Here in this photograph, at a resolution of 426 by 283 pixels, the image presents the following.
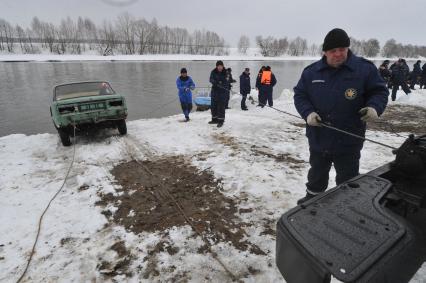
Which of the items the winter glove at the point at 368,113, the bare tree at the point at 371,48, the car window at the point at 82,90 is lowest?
the car window at the point at 82,90

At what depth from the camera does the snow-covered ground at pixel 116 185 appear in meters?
2.58

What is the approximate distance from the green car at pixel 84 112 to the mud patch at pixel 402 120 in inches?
271

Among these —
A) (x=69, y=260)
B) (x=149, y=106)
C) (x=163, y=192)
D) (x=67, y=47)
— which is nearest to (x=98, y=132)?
(x=163, y=192)

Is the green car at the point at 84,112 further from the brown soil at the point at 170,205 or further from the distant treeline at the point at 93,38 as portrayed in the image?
the distant treeline at the point at 93,38

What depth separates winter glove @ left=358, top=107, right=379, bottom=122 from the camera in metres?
2.33

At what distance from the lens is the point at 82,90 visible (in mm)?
7250

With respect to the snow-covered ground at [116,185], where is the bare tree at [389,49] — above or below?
above

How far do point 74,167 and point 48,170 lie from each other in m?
0.46

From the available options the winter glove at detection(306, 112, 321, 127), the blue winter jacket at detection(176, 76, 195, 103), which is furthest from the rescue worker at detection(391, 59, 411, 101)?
the winter glove at detection(306, 112, 321, 127)

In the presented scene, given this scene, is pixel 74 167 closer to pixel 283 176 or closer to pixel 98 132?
pixel 98 132

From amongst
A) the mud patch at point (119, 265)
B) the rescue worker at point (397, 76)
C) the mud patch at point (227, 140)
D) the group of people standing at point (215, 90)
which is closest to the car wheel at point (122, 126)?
the group of people standing at point (215, 90)

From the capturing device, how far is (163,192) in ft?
13.1

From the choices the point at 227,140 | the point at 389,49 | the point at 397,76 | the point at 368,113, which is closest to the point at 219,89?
the point at 227,140

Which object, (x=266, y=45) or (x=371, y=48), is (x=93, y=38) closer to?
(x=266, y=45)
